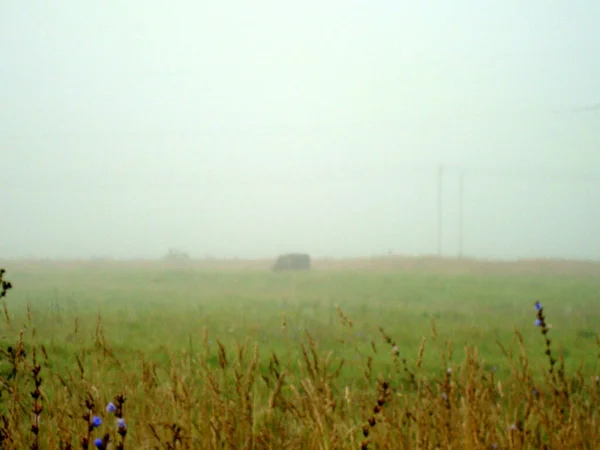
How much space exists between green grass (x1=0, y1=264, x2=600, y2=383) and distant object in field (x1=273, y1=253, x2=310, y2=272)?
2709 millimetres

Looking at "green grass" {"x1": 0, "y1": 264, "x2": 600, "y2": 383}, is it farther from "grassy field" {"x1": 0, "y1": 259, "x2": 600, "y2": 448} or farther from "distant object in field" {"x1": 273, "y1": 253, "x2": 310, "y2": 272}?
"distant object in field" {"x1": 273, "y1": 253, "x2": 310, "y2": 272}

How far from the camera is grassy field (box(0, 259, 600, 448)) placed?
2.55 meters

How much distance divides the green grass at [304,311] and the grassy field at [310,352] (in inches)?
2.6

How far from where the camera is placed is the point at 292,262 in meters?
24.7

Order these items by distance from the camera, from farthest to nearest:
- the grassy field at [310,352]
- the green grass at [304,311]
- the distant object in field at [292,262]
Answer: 1. the distant object in field at [292,262]
2. the green grass at [304,311]
3. the grassy field at [310,352]

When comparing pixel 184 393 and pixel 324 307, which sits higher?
pixel 184 393

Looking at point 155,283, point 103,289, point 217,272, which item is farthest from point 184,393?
point 217,272

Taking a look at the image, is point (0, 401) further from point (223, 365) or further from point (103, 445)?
point (103, 445)

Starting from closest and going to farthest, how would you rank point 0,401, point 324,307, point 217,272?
point 0,401, point 324,307, point 217,272

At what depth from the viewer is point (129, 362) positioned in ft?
21.0

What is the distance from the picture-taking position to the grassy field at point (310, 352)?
8.38 ft

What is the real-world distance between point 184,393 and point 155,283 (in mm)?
18025

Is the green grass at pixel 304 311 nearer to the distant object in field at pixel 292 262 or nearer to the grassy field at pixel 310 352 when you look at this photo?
the grassy field at pixel 310 352

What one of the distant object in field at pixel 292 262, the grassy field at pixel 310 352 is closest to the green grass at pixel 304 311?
the grassy field at pixel 310 352
